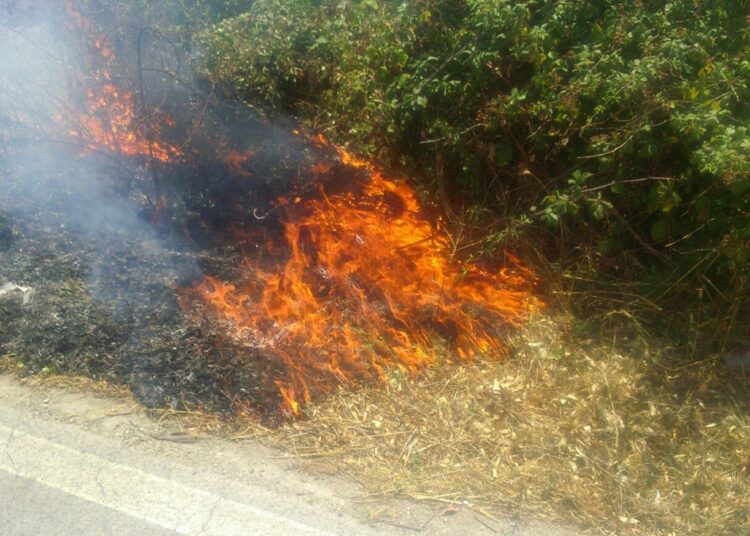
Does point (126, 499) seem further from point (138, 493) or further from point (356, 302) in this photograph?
point (356, 302)

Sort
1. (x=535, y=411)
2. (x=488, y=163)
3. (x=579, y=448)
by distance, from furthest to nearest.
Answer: (x=488, y=163) → (x=535, y=411) → (x=579, y=448)

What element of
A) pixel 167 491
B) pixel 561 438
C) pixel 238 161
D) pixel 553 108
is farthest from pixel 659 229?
pixel 167 491

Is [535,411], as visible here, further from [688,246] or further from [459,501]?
[688,246]

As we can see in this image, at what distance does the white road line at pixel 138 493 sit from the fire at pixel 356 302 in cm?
81

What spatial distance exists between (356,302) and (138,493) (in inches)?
74.9

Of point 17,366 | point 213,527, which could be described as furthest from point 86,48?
point 213,527

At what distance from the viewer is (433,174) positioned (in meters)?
5.10

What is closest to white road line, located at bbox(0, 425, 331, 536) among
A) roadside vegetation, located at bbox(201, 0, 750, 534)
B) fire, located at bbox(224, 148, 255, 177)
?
A: roadside vegetation, located at bbox(201, 0, 750, 534)

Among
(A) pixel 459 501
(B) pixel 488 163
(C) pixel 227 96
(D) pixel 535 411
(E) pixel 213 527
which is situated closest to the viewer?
(E) pixel 213 527

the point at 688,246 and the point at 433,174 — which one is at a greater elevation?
the point at 433,174

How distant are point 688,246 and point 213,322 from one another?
330 centimetres

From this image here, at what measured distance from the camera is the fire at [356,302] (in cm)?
399

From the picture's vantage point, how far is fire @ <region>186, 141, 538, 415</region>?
3994 mm

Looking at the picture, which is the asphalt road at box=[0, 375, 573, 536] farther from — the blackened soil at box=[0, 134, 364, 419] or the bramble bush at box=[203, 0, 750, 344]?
the bramble bush at box=[203, 0, 750, 344]
